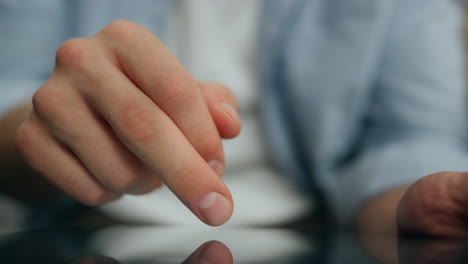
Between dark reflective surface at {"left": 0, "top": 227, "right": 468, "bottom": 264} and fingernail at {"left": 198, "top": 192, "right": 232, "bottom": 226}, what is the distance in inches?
0.4

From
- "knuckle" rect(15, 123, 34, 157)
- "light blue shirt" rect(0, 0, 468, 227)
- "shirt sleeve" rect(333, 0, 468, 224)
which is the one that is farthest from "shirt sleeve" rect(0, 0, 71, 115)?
"shirt sleeve" rect(333, 0, 468, 224)

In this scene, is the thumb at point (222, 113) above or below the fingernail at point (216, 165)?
above

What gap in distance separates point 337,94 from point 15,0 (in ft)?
Answer: 1.00

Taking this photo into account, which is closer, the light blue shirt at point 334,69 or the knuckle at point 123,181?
the knuckle at point 123,181

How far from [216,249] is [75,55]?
0.10m

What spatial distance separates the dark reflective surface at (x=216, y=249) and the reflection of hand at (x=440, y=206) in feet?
0.04

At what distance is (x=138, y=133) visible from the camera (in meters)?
0.16

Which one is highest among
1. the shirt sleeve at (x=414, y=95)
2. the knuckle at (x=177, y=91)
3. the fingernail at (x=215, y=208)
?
the knuckle at (x=177, y=91)

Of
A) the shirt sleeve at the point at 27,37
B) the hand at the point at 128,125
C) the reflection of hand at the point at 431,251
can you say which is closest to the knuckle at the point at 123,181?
the hand at the point at 128,125

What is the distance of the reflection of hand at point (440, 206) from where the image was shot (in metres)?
0.17

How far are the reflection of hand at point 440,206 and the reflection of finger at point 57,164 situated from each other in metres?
0.15

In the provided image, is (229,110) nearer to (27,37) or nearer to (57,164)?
(57,164)

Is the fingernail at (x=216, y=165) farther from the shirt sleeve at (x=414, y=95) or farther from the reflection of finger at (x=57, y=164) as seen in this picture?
the shirt sleeve at (x=414, y=95)

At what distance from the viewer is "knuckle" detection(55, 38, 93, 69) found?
17 centimetres
